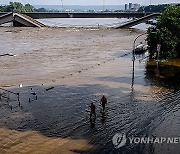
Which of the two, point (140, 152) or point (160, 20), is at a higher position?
point (160, 20)

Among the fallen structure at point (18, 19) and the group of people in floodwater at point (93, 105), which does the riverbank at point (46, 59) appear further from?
the fallen structure at point (18, 19)

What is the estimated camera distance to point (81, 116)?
92.0 ft

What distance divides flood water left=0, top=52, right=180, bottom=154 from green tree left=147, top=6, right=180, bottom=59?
44.8 feet

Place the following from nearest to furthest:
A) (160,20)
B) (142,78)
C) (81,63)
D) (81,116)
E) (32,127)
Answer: (32,127) → (81,116) → (142,78) → (81,63) → (160,20)

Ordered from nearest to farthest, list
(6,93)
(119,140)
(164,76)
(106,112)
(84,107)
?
(119,140) → (106,112) → (84,107) → (6,93) → (164,76)

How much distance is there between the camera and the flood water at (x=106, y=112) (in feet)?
79.0

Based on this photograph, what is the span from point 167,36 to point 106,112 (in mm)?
30538

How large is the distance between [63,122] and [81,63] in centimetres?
2876

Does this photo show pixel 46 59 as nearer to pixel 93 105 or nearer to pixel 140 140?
pixel 93 105

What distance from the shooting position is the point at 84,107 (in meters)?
30.6

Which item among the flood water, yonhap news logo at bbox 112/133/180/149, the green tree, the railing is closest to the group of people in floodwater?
the flood water

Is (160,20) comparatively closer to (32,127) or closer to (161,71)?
(161,71)

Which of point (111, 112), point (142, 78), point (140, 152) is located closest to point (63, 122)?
point (111, 112)

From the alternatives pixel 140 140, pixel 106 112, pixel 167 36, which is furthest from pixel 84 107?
pixel 167 36
